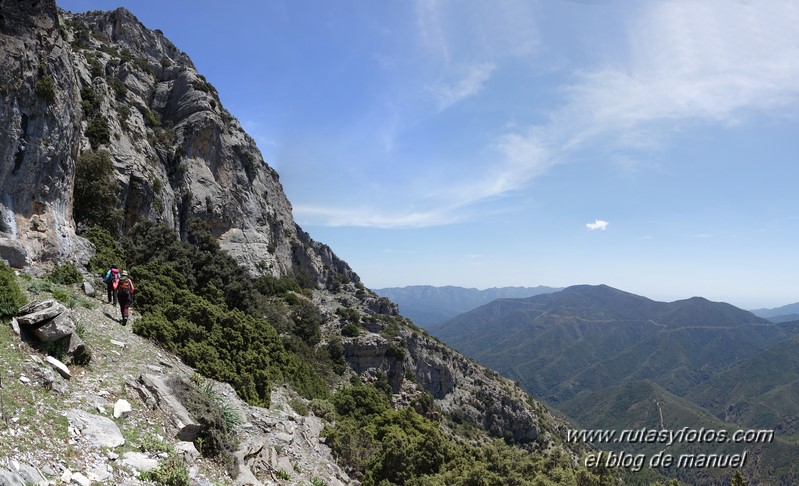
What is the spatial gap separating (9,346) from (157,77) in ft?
208

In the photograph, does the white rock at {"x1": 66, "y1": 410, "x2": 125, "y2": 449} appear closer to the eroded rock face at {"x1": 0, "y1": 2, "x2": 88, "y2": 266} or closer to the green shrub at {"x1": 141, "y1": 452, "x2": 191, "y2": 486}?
the green shrub at {"x1": 141, "y1": 452, "x2": 191, "y2": 486}

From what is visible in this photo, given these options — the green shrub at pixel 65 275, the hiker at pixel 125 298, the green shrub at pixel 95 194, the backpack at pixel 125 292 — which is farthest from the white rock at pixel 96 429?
the green shrub at pixel 95 194

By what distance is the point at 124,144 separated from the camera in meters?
38.3

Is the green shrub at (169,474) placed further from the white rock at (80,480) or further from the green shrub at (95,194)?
the green shrub at (95,194)

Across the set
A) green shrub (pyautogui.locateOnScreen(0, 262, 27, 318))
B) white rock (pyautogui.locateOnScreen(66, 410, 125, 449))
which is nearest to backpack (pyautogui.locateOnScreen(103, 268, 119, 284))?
green shrub (pyautogui.locateOnScreen(0, 262, 27, 318))

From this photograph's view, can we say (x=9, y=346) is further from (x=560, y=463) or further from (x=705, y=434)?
(x=705, y=434)

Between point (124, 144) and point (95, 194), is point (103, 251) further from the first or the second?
point (124, 144)

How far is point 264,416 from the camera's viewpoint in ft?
61.9

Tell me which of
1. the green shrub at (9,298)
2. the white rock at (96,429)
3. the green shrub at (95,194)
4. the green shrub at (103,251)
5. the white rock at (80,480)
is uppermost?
the green shrub at (95,194)

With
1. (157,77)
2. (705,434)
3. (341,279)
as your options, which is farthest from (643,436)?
(157,77)

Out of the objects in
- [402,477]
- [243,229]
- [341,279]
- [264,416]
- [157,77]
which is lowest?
[402,477]

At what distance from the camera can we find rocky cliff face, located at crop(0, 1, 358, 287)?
2152 centimetres

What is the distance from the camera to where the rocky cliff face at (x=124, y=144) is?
70.6 feet

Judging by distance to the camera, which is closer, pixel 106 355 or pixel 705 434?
pixel 106 355
